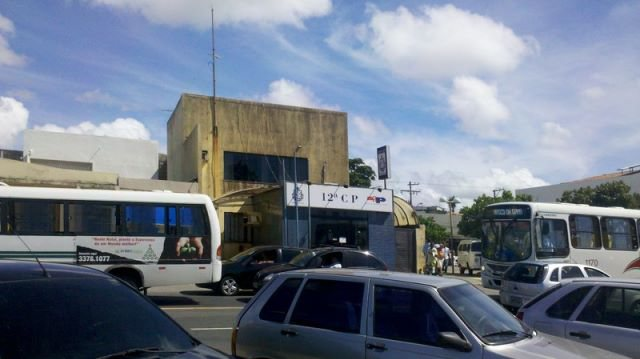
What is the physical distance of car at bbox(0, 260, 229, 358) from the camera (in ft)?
12.1

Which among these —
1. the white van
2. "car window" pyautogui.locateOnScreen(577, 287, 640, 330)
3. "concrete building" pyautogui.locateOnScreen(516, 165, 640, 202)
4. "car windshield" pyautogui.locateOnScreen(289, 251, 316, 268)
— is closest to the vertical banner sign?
the white van

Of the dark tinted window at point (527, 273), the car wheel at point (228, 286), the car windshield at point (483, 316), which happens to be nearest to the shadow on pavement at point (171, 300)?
the car wheel at point (228, 286)

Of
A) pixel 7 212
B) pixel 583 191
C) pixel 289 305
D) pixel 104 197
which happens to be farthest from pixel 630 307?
pixel 583 191

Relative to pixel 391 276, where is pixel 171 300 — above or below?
below

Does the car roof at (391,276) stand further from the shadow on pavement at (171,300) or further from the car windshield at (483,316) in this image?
the shadow on pavement at (171,300)

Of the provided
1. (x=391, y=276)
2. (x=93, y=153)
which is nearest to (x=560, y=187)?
(x=93, y=153)

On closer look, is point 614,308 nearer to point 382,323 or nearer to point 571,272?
point 382,323

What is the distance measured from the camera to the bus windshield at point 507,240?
2098cm

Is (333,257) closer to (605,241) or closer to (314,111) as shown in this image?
(605,241)

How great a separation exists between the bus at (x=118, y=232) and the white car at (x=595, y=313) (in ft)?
32.9

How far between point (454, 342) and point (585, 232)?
Answer: 1908 cm

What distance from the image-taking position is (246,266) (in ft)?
63.8

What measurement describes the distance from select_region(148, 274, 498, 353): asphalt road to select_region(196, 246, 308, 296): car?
12.6 inches

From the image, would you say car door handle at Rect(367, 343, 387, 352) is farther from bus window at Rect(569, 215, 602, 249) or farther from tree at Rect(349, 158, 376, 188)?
tree at Rect(349, 158, 376, 188)
